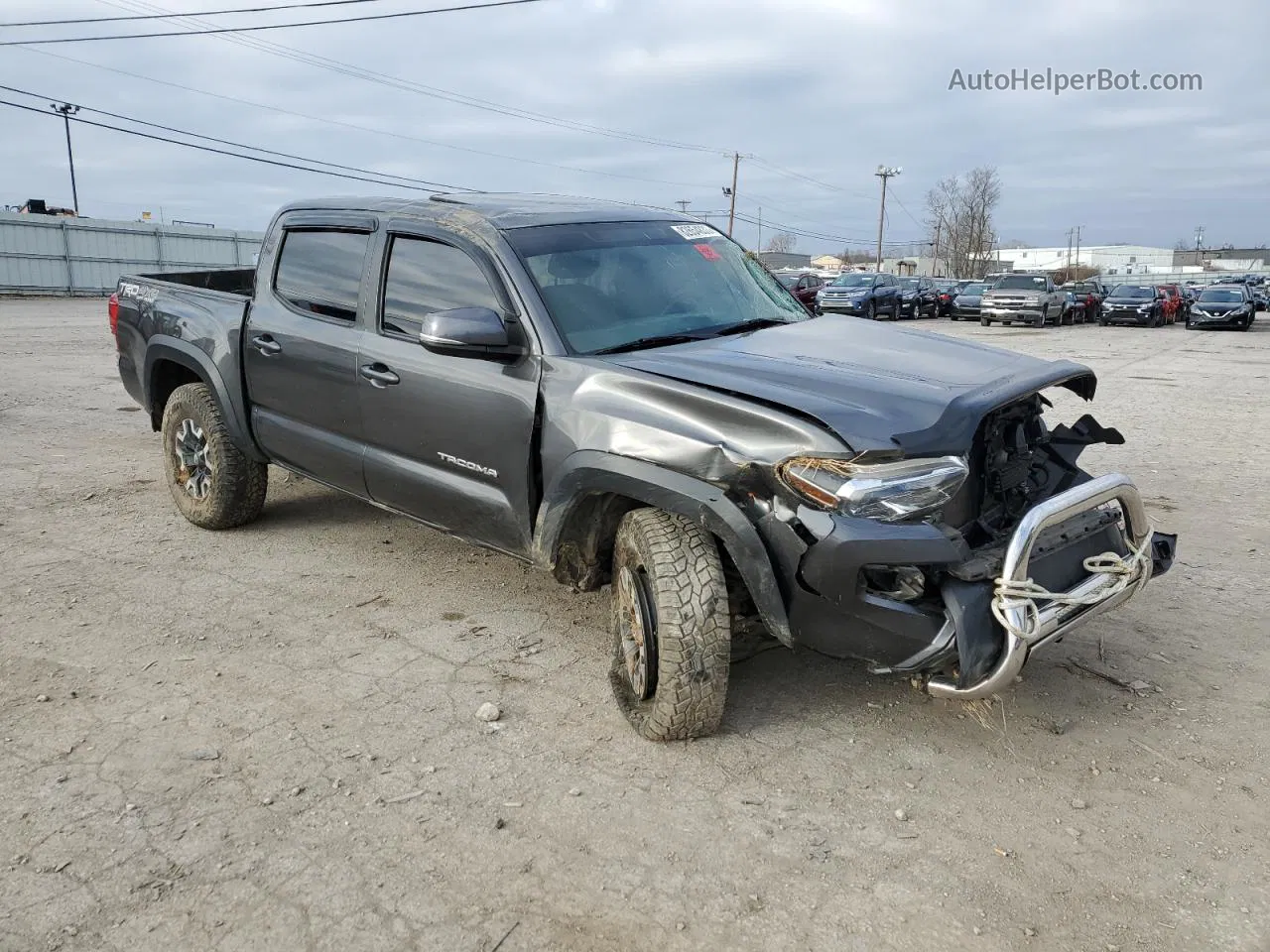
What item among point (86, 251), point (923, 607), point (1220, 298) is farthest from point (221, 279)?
point (1220, 298)

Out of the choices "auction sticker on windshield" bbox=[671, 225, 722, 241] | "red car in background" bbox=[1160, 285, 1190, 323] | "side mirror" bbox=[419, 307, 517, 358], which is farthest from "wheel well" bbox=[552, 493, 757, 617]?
"red car in background" bbox=[1160, 285, 1190, 323]

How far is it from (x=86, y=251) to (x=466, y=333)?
33.5 metres

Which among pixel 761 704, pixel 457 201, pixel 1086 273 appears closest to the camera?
pixel 761 704

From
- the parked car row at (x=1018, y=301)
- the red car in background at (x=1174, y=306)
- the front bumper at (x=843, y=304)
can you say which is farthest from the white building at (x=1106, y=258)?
the front bumper at (x=843, y=304)

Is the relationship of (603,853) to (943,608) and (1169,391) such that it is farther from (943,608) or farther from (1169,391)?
(1169,391)

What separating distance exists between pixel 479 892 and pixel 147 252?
35959 millimetres

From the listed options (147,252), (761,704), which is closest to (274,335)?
(761,704)

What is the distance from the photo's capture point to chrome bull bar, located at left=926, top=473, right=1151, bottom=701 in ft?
9.24

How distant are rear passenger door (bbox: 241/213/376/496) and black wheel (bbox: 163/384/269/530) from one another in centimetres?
36

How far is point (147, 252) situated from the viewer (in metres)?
33.5

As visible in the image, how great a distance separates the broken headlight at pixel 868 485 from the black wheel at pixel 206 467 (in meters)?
3.57

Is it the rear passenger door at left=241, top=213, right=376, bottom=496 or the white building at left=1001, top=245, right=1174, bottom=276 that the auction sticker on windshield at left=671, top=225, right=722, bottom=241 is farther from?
the white building at left=1001, top=245, right=1174, bottom=276

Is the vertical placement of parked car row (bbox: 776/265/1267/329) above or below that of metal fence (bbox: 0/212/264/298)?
below

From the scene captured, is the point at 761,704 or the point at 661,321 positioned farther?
the point at 661,321
